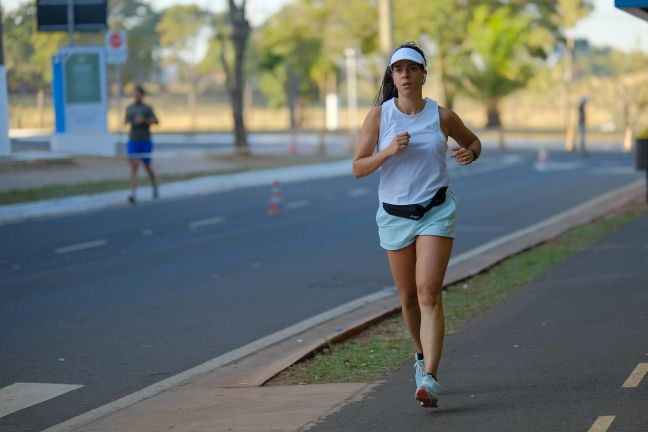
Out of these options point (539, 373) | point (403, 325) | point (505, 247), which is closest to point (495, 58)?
point (505, 247)

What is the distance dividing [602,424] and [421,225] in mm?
1398

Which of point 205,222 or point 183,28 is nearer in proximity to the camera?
point 205,222

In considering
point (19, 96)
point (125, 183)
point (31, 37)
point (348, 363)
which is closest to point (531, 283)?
point (348, 363)

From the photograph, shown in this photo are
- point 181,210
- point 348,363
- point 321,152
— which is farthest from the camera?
point 321,152

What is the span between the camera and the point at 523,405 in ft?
20.2

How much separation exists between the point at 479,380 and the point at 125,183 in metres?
18.5

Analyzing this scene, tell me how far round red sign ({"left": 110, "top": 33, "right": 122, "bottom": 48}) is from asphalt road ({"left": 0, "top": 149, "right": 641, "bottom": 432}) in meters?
5.10

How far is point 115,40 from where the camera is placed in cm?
2658

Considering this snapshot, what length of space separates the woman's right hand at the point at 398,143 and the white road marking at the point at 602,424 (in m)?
1.66

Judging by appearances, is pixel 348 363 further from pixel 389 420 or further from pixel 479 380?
pixel 389 420

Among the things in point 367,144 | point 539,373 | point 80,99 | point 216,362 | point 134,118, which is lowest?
point 216,362

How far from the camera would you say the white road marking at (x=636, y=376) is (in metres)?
6.56

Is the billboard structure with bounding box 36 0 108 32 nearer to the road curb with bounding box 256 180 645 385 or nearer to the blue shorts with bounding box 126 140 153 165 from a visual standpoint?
the blue shorts with bounding box 126 140 153 165

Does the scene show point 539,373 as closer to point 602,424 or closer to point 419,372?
point 419,372
